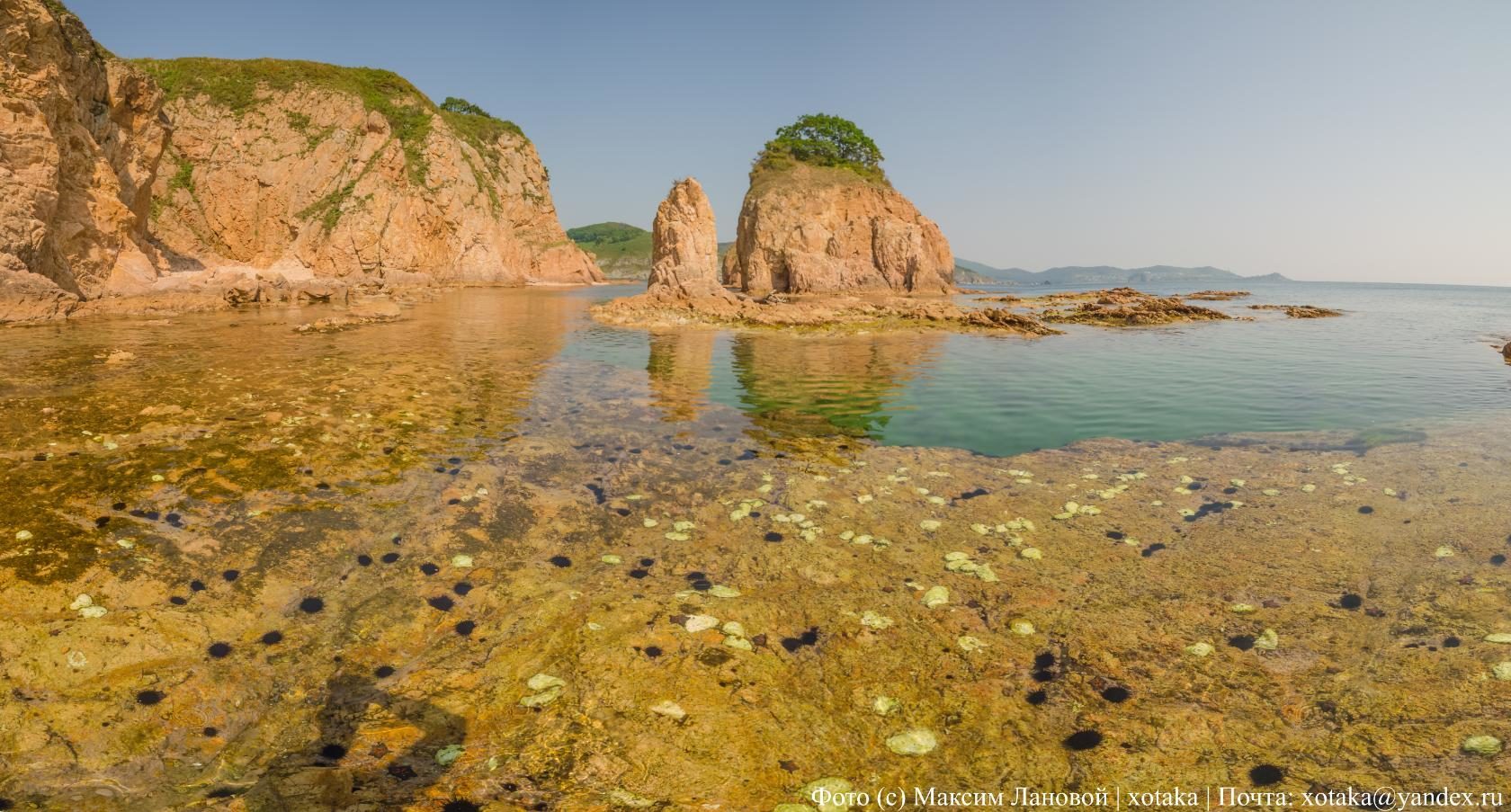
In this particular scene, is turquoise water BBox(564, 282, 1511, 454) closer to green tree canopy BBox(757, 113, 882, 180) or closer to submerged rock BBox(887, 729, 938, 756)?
submerged rock BBox(887, 729, 938, 756)

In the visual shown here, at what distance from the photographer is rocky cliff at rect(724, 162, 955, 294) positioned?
73125 mm

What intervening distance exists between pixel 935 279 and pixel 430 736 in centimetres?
8164

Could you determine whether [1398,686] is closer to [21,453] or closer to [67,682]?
[67,682]

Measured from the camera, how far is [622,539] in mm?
7203

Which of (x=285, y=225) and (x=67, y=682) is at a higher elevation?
(x=285, y=225)

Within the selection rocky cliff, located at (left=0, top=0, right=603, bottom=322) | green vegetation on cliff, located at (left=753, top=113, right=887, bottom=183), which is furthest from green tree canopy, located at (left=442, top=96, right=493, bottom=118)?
green vegetation on cliff, located at (left=753, top=113, right=887, bottom=183)

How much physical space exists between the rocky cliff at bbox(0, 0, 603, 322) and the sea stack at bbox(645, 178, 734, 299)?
27037 millimetres

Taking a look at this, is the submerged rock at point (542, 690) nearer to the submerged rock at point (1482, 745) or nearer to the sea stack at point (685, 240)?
the submerged rock at point (1482, 745)

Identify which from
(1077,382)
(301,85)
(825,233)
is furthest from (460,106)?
(1077,382)

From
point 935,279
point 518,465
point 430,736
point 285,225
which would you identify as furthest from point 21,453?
point 285,225

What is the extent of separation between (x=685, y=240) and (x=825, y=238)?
27.7 metres

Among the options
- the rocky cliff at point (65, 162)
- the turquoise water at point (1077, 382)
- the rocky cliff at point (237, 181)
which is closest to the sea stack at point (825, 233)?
the rocky cliff at point (237, 181)

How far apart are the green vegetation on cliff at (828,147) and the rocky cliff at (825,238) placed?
347 centimetres

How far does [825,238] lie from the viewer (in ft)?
244
